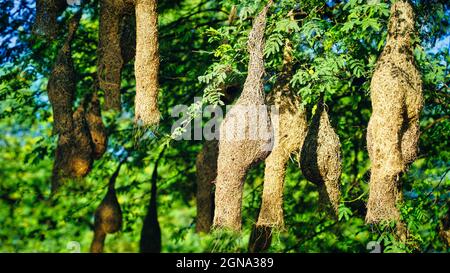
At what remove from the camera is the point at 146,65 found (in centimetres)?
537

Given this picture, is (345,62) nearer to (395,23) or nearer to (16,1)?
(395,23)

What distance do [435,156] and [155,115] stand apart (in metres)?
3.53

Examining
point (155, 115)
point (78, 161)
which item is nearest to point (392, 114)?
point (155, 115)

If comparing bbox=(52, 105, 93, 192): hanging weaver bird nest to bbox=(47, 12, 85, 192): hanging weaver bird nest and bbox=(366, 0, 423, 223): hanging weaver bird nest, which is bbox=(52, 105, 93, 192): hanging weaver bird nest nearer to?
bbox=(47, 12, 85, 192): hanging weaver bird nest

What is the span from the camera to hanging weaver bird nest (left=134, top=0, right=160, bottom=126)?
5.33m

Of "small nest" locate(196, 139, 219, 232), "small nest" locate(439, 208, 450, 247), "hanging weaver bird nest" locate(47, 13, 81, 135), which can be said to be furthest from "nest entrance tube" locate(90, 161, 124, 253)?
"small nest" locate(439, 208, 450, 247)

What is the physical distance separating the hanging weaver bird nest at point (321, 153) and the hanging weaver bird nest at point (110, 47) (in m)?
1.60

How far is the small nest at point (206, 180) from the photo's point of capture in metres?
6.54

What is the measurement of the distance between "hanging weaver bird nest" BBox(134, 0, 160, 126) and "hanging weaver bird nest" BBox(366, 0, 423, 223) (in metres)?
1.52

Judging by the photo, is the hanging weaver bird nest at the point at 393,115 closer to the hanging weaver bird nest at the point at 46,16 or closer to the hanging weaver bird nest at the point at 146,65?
the hanging weaver bird nest at the point at 146,65

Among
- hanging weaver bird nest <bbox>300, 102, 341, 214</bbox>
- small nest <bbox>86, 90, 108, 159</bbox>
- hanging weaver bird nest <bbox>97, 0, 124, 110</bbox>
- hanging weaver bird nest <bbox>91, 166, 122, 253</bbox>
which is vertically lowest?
hanging weaver bird nest <bbox>91, 166, 122, 253</bbox>

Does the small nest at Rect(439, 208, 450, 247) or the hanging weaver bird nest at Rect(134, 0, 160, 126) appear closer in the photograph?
the hanging weaver bird nest at Rect(134, 0, 160, 126)

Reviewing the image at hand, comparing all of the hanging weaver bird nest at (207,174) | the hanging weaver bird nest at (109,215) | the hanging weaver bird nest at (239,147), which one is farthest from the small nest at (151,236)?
the hanging weaver bird nest at (239,147)

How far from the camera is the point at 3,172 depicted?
13070 mm
